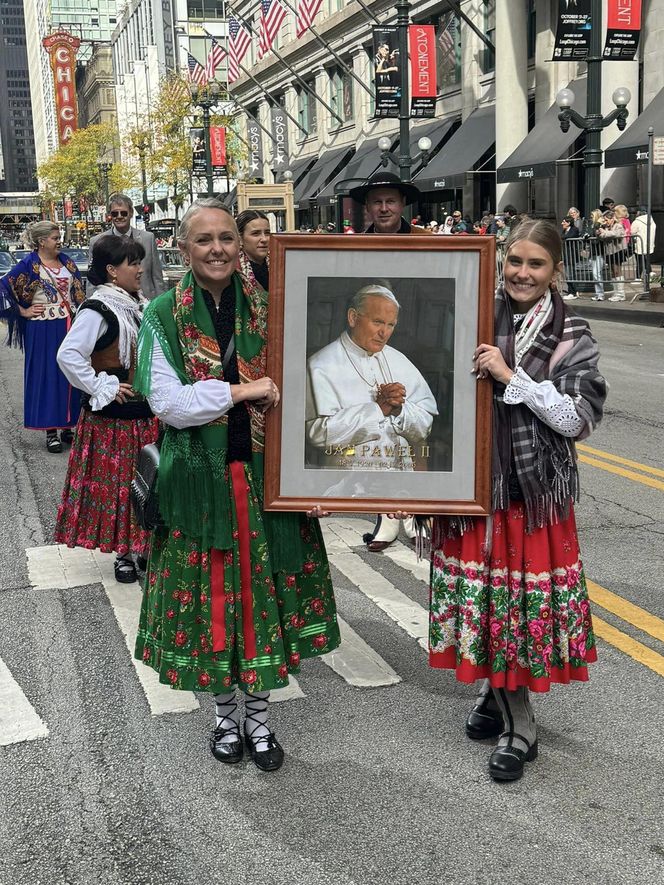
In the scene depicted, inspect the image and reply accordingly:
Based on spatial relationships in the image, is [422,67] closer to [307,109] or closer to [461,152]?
[461,152]

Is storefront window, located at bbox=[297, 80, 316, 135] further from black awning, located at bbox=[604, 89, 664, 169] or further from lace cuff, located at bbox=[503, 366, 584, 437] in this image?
lace cuff, located at bbox=[503, 366, 584, 437]

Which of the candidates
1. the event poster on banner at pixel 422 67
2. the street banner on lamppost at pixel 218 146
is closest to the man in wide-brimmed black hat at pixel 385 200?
the event poster on banner at pixel 422 67

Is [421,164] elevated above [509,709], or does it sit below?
above

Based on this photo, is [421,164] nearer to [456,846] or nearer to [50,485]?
[50,485]

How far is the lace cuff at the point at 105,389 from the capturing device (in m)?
5.84

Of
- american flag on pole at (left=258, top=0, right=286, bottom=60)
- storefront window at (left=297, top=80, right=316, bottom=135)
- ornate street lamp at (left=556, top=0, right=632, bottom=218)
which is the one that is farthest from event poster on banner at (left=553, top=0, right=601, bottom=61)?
storefront window at (left=297, top=80, right=316, bottom=135)

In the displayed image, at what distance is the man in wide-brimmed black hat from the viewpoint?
5.55m

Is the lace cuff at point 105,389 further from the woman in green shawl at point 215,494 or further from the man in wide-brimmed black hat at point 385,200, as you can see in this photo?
the woman in green shawl at point 215,494

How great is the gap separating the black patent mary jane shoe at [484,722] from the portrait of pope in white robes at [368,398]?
3.59ft

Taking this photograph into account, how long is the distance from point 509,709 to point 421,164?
3550cm

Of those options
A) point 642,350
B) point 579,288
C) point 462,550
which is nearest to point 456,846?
point 462,550

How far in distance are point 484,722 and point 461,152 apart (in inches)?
1288

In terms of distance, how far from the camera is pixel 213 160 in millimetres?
53094

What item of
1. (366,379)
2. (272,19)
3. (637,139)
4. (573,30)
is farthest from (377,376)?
(272,19)
